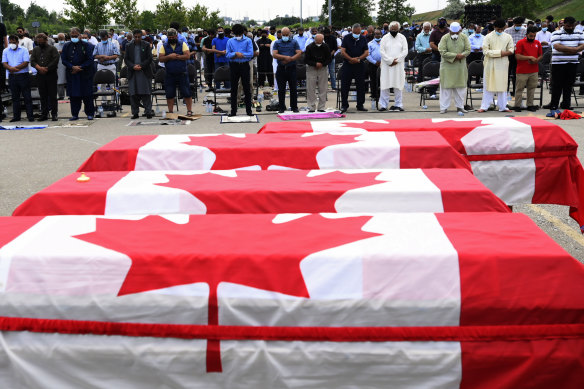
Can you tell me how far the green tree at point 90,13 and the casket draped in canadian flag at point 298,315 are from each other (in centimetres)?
4155

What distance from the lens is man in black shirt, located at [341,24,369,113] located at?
50.1 ft

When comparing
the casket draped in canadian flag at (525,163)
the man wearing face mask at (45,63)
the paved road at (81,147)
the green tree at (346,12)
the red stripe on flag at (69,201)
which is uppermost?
the green tree at (346,12)

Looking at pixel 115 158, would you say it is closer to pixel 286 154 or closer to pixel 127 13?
pixel 286 154

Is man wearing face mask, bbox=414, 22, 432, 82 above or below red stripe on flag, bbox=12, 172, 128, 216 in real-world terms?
above

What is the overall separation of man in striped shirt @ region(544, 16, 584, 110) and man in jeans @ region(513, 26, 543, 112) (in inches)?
13.6

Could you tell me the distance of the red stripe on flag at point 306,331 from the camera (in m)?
2.31

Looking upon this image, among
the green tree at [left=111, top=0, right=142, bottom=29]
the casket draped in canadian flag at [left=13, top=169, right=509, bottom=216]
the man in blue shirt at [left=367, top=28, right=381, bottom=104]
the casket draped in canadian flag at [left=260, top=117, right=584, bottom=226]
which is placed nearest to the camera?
the casket draped in canadian flag at [left=13, top=169, right=509, bottom=216]

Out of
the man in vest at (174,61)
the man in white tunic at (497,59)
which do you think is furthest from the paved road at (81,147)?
the man in vest at (174,61)

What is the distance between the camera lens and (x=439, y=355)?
232 centimetres

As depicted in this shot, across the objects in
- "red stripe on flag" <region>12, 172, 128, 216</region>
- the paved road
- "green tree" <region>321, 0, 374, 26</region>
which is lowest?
the paved road

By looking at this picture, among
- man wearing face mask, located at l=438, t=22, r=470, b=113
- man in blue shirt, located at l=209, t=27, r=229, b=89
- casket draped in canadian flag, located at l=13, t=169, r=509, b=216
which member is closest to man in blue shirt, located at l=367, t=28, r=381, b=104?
man wearing face mask, located at l=438, t=22, r=470, b=113

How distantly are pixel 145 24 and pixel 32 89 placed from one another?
65.4 meters

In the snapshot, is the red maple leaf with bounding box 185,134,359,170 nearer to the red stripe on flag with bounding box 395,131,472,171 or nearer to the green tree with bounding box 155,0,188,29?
the red stripe on flag with bounding box 395,131,472,171

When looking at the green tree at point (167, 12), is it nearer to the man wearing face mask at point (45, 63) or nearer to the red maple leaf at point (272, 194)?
the man wearing face mask at point (45, 63)
